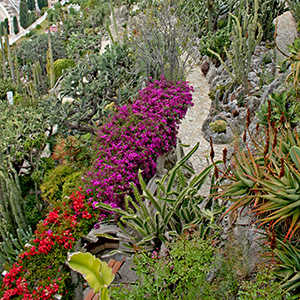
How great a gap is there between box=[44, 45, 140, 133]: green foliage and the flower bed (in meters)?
1.07

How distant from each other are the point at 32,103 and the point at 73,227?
4772 millimetres

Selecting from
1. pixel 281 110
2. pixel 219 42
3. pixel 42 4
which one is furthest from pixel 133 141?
pixel 42 4

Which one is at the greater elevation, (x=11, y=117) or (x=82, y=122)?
(x=11, y=117)

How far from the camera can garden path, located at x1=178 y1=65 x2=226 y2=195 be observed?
→ 248 inches

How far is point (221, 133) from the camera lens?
662 cm

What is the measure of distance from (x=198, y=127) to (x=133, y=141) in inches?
113

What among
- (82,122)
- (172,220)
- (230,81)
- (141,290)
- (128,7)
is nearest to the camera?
(141,290)

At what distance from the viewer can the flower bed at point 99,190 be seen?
3887 mm

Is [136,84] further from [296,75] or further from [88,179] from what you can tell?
[296,75]

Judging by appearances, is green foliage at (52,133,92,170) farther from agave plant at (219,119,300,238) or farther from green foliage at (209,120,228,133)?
agave plant at (219,119,300,238)

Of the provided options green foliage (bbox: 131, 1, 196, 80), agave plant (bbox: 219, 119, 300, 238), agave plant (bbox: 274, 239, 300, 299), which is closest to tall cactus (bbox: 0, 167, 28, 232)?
green foliage (bbox: 131, 1, 196, 80)

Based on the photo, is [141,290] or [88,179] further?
[88,179]

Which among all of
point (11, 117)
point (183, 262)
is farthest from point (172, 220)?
point (11, 117)

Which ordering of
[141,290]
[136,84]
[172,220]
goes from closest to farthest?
1. [141,290]
2. [172,220]
3. [136,84]
